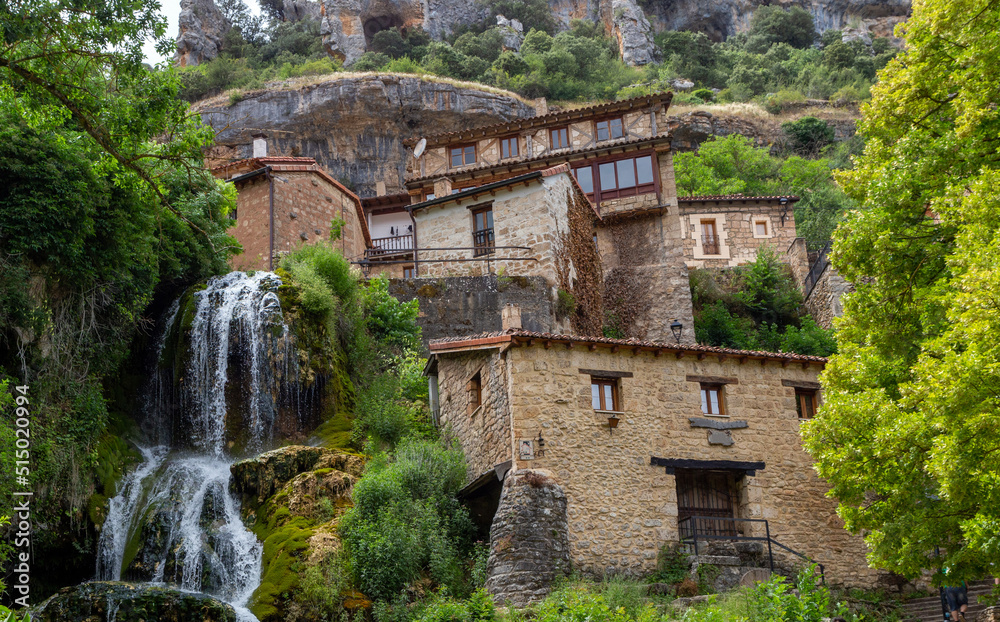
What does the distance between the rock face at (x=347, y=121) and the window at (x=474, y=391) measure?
32.2 m

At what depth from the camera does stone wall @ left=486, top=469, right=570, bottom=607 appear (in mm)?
16219

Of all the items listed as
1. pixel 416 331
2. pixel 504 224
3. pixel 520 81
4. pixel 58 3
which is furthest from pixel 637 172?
pixel 520 81

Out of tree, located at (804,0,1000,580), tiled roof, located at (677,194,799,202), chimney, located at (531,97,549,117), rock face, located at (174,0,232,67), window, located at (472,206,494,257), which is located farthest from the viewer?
rock face, located at (174,0,232,67)

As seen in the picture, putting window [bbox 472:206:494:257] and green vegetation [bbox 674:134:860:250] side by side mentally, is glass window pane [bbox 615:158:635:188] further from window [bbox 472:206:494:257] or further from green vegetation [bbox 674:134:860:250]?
green vegetation [bbox 674:134:860:250]

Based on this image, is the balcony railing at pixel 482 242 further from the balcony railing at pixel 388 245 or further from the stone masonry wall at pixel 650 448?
the stone masonry wall at pixel 650 448

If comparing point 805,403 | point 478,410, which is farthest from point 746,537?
point 478,410

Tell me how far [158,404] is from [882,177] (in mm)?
17721

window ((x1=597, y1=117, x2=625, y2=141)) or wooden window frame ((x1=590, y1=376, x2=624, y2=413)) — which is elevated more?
window ((x1=597, y1=117, x2=625, y2=141))

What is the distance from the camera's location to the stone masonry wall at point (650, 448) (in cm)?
1794

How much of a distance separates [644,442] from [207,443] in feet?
35.0

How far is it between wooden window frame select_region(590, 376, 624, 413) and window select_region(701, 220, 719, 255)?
21250 millimetres

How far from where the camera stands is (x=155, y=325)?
2395cm

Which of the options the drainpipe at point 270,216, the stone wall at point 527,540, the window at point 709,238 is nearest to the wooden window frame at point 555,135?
the window at point 709,238

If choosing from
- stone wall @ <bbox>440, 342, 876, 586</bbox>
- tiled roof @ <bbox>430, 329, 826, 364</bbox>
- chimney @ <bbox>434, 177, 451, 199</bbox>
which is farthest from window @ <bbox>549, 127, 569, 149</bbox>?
stone wall @ <bbox>440, 342, 876, 586</bbox>
